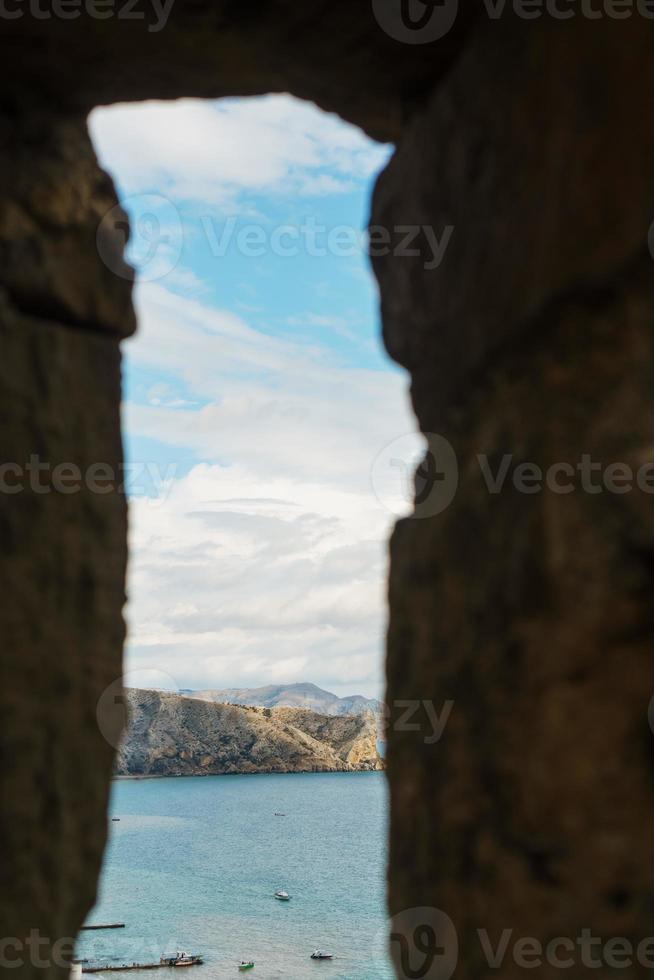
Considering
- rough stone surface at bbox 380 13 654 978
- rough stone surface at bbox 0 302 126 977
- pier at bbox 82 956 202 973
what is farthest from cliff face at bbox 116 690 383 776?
rough stone surface at bbox 380 13 654 978

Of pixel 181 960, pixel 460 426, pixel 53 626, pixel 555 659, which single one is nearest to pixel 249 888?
pixel 181 960

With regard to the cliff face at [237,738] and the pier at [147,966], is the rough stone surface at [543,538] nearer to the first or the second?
the pier at [147,966]

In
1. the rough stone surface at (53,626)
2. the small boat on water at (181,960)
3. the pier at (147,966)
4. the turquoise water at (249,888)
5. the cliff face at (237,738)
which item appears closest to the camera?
the rough stone surface at (53,626)

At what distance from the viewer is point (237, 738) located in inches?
3329

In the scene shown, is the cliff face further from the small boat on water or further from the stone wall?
the stone wall

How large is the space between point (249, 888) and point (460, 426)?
4794cm

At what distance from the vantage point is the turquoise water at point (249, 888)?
32.3m

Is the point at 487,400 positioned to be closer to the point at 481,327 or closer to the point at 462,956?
the point at 481,327

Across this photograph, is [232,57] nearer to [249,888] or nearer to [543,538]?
[543,538]

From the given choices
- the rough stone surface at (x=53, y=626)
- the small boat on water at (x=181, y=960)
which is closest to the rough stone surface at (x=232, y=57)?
the rough stone surface at (x=53, y=626)

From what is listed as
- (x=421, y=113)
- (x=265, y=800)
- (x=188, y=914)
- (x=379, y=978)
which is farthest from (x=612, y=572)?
(x=265, y=800)

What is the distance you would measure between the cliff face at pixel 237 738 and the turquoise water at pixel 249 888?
4.24 meters

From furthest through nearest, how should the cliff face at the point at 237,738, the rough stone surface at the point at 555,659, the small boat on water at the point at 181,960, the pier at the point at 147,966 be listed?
1. the cliff face at the point at 237,738
2. the small boat on water at the point at 181,960
3. the pier at the point at 147,966
4. the rough stone surface at the point at 555,659

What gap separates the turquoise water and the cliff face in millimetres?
4240
